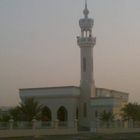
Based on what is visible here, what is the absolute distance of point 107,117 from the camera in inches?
1988

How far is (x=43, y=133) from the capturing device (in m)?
40.7

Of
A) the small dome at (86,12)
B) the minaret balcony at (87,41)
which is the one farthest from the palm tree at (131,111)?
the small dome at (86,12)

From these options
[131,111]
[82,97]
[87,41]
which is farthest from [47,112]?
[131,111]

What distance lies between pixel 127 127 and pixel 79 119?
630 centimetres

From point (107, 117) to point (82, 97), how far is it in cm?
551

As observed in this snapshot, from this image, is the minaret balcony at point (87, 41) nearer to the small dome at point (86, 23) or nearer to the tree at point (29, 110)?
the small dome at point (86, 23)

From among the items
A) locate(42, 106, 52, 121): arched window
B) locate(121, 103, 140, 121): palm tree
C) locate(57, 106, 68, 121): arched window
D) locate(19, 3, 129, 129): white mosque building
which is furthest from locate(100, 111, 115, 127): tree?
locate(42, 106, 52, 121): arched window

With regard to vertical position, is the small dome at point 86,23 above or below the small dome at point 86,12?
below

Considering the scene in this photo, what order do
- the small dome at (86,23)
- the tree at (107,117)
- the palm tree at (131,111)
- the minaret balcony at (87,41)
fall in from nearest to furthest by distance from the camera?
1. the tree at (107,117)
2. the palm tree at (131,111)
3. the minaret balcony at (87,41)
4. the small dome at (86,23)

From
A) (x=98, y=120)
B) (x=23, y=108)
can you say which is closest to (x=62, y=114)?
(x=98, y=120)

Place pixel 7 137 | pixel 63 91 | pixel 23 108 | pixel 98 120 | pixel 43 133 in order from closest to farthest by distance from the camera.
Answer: pixel 7 137, pixel 43 133, pixel 23 108, pixel 98 120, pixel 63 91

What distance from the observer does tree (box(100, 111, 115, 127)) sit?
4927 cm

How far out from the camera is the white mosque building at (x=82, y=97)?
52.8 meters

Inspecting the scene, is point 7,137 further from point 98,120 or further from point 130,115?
point 130,115
